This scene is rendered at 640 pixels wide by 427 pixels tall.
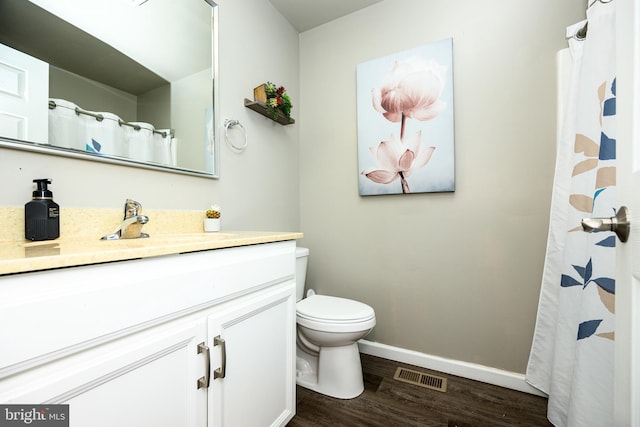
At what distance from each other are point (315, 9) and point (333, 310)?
2.01m

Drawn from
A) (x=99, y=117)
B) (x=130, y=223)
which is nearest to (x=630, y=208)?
(x=130, y=223)

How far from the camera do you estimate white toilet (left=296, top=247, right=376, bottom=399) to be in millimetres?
1463

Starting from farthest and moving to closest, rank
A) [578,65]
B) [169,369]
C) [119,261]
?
[578,65], [169,369], [119,261]

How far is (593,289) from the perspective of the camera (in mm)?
1067

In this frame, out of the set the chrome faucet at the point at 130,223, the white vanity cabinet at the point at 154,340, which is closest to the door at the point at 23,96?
the chrome faucet at the point at 130,223

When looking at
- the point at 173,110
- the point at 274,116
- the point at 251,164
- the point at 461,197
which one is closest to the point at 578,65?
the point at 461,197

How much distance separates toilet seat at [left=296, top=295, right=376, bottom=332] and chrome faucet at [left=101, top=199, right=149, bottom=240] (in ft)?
2.91

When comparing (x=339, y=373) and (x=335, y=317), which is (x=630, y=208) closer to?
(x=335, y=317)

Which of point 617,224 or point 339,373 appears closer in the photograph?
point 617,224

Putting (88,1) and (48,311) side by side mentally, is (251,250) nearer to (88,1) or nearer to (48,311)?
(48,311)

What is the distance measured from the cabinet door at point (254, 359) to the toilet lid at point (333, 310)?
0.26 m

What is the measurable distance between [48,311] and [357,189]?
1.72m

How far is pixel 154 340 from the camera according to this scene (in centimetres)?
73

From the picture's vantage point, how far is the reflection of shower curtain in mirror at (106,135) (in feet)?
3.22
